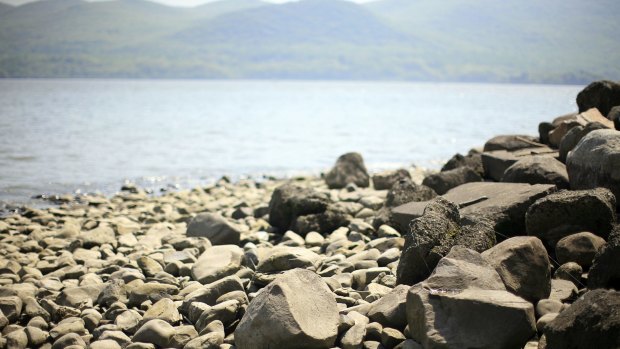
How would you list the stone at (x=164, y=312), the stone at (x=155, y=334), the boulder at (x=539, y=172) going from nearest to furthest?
the stone at (x=155, y=334) → the stone at (x=164, y=312) → the boulder at (x=539, y=172)

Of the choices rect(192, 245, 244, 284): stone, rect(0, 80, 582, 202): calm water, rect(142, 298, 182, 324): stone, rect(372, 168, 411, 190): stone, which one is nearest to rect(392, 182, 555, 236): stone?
rect(192, 245, 244, 284): stone

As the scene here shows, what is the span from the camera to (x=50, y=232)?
429 inches

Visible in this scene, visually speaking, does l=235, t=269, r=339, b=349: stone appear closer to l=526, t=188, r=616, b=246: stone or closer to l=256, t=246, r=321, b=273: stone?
l=256, t=246, r=321, b=273: stone

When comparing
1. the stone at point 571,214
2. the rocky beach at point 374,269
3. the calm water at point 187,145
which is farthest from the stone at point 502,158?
the calm water at point 187,145

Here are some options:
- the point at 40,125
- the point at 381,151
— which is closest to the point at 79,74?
the point at 40,125

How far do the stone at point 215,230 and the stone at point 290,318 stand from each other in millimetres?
4102

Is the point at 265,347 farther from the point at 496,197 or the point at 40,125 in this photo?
the point at 40,125

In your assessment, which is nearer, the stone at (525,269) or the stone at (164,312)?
the stone at (525,269)

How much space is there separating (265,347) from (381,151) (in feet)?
81.4

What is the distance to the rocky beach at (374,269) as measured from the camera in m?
4.74

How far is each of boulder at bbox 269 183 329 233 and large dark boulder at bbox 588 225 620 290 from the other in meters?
5.43

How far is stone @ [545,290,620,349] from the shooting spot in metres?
4.09

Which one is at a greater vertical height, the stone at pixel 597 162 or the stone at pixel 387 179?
the stone at pixel 597 162

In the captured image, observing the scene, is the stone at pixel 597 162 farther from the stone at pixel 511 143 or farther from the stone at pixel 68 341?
the stone at pixel 68 341
